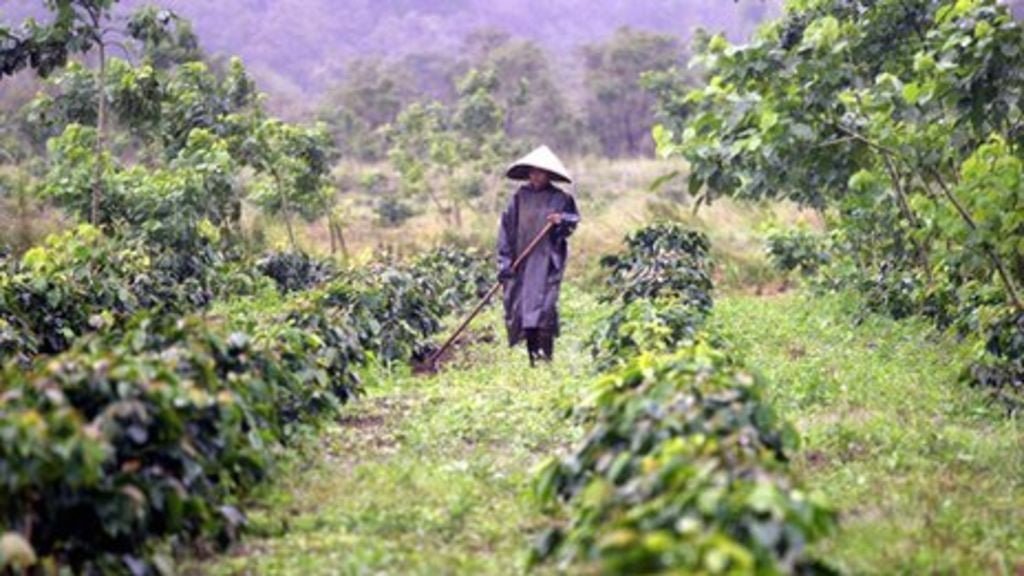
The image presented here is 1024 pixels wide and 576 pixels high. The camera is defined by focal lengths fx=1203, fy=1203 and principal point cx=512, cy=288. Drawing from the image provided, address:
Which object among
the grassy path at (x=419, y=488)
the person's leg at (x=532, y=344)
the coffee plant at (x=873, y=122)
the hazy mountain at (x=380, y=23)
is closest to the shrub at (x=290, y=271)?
the person's leg at (x=532, y=344)

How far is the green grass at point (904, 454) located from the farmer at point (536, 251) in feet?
4.81

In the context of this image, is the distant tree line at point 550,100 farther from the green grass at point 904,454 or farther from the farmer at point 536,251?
the green grass at point 904,454

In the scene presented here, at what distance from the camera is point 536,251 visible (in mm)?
8562

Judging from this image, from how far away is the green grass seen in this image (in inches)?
163

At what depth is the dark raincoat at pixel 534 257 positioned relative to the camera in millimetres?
8477

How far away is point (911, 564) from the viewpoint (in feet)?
12.9

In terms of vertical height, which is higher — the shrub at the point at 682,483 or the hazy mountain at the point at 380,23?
the hazy mountain at the point at 380,23

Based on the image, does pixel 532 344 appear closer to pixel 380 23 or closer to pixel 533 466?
pixel 533 466

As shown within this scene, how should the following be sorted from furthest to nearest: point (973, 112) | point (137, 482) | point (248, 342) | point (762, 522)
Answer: point (973, 112), point (248, 342), point (137, 482), point (762, 522)

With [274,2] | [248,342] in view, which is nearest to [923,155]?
[248,342]

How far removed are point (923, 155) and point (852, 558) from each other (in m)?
2.69

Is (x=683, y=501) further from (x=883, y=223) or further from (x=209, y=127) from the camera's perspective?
(x=209, y=127)

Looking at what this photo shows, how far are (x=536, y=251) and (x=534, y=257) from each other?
5cm

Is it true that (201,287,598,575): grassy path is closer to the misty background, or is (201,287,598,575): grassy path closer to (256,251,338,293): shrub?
(256,251,338,293): shrub
